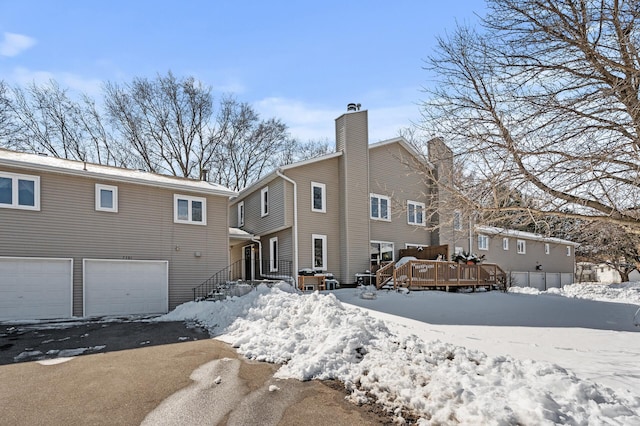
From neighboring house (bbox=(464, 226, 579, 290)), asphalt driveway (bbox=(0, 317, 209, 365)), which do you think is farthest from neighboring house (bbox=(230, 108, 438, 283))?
asphalt driveway (bbox=(0, 317, 209, 365))

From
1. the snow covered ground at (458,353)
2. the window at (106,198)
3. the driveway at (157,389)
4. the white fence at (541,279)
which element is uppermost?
the window at (106,198)

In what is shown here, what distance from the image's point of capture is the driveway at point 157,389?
4.62 metres

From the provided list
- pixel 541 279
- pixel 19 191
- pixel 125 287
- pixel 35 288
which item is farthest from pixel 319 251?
pixel 541 279

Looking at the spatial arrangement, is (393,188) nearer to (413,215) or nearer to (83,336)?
(413,215)

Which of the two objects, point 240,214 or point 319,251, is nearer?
point 319,251

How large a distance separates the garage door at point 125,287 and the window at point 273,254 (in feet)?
16.7

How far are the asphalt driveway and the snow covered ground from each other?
104 cm

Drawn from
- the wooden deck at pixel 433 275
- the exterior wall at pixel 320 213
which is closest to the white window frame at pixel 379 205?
the exterior wall at pixel 320 213

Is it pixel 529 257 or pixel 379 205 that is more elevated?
pixel 379 205

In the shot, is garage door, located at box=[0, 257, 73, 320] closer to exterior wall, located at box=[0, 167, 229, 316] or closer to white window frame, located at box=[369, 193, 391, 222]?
exterior wall, located at box=[0, 167, 229, 316]

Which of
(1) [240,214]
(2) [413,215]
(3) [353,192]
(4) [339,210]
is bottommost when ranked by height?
(2) [413,215]

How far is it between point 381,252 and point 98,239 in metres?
12.1

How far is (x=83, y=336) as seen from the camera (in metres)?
9.66

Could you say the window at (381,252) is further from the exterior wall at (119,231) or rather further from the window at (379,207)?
the exterior wall at (119,231)
